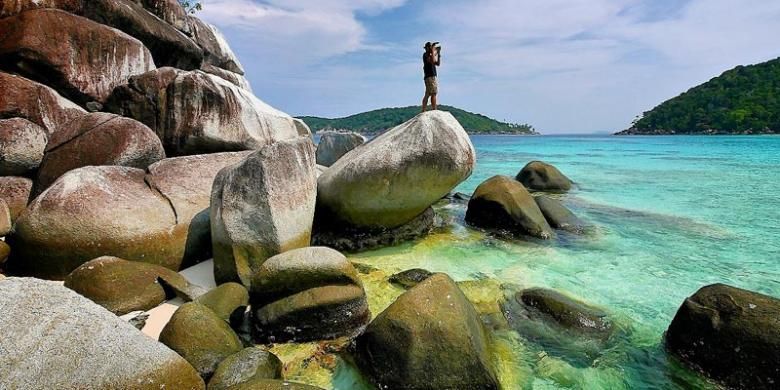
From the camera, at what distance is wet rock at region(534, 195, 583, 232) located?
934 centimetres

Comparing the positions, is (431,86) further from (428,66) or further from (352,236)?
(352,236)

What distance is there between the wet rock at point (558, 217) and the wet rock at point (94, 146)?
27.2ft

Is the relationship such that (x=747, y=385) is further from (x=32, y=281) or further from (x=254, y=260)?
(x=32, y=281)

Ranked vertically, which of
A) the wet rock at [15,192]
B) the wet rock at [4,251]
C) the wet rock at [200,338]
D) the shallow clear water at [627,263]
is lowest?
the shallow clear water at [627,263]

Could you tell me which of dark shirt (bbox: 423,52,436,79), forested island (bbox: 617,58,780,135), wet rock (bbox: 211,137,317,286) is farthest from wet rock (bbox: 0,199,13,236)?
forested island (bbox: 617,58,780,135)

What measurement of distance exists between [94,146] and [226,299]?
13.6 ft

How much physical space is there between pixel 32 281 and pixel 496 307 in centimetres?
470

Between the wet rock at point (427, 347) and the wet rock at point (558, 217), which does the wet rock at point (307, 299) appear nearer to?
the wet rock at point (427, 347)

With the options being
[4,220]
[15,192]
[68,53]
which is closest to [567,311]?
[4,220]

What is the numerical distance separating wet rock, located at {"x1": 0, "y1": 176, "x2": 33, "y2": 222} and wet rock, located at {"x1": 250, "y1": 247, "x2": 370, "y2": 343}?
17.7ft

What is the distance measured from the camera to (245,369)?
11.6 ft

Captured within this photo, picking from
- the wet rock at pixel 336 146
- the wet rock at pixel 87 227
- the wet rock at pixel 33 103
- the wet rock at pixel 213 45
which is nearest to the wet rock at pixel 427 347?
the wet rock at pixel 87 227

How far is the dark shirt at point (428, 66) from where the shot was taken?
399 inches

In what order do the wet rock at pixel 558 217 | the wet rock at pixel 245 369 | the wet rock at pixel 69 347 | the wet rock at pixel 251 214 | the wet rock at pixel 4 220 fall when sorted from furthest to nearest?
the wet rock at pixel 558 217 → the wet rock at pixel 4 220 → the wet rock at pixel 251 214 → the wet rock at pixel 245 369 → the wet rock at pixel 69 347
